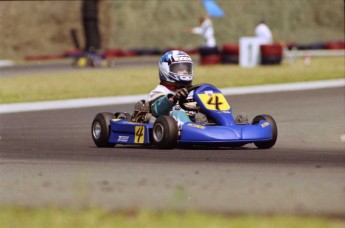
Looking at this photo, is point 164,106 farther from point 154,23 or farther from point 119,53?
point 154,23

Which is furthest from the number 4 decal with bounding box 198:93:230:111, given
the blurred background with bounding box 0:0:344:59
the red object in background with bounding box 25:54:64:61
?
the blurred background with bounding box 0:0:344:59

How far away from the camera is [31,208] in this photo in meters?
6.98

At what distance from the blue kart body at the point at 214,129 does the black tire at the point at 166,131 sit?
14cm

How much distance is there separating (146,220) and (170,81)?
17.7 ft

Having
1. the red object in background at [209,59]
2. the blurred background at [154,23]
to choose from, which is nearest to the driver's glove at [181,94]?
the red object in background at [209,59]

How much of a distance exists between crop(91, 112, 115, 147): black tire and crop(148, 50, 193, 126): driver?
731 mm

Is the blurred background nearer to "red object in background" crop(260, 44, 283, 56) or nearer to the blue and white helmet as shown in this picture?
"red object in background" crop(260, 44, 283, 56)

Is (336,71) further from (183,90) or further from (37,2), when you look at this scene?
(37,2)

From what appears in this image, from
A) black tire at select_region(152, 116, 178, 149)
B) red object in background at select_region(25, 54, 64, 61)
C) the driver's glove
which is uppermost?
the driver's glove

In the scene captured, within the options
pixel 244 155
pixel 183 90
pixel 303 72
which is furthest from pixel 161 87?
pixel 303 72

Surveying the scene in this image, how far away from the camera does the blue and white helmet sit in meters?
11.4

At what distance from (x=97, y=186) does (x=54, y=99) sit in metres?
12.8

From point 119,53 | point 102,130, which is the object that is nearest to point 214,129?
point 102,130

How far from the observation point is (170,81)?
11.5 metres
